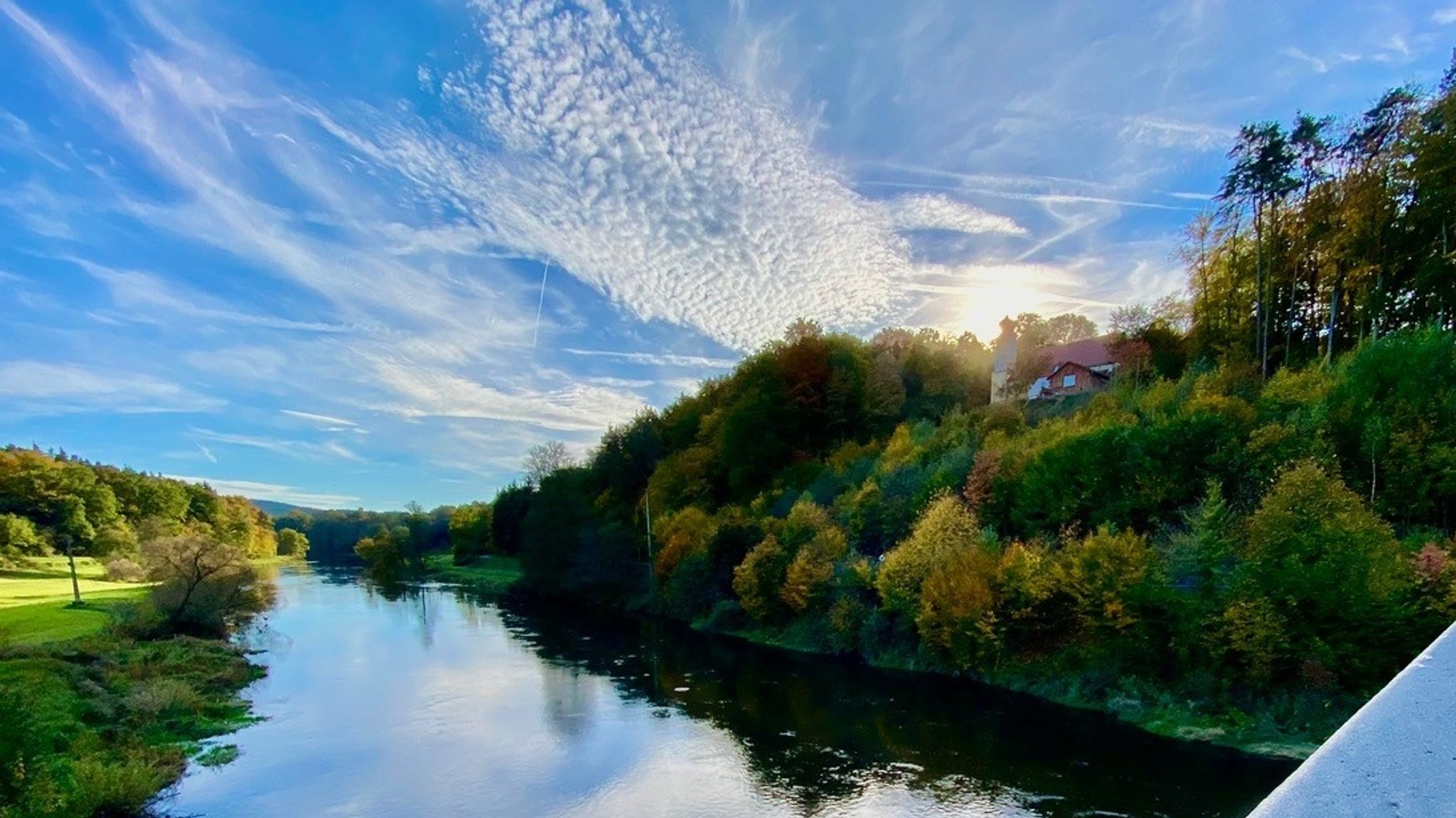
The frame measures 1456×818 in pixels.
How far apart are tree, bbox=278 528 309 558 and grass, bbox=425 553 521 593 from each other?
3362cm

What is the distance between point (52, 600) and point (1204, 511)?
51.2 meters

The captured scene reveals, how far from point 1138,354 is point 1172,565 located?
21208 mm

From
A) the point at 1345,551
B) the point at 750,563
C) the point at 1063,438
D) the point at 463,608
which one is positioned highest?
the point at 1063,438

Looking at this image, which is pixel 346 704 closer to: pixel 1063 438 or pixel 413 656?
pixel 413 656

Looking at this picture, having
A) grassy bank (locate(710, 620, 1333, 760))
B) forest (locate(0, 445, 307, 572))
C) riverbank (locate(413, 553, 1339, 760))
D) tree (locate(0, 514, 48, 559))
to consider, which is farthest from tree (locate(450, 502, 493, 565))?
grassy bank (locate(710, 620, 1333, 760))

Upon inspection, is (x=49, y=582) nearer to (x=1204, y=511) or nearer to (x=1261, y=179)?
(x=1204, y=511)

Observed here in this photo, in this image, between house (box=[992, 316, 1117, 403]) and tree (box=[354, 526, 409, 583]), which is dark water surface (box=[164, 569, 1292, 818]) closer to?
house (box=[992, 316, 1117, 403])

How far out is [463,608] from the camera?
4397cm

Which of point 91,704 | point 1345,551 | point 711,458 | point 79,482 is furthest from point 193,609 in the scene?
point 79,482

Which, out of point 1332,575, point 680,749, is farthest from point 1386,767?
point 1332,575

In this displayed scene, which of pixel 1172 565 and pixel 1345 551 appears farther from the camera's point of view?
pixel 1172 565

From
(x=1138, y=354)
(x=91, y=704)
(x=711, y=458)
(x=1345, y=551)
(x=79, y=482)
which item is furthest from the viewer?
(x=79, y=482)

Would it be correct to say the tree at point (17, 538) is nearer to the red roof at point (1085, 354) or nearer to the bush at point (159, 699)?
the bush at point (159, 699)

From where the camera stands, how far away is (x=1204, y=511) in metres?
19.5
